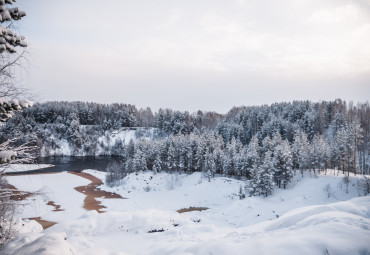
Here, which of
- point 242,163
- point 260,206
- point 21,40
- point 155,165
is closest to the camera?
point 21,40

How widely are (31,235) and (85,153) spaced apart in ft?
317

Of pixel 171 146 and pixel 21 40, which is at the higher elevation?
pixel 21 40

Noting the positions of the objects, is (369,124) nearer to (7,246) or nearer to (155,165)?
(155,165)

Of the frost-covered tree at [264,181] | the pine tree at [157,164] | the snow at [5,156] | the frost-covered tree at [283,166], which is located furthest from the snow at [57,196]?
the frost-covered tree at [283,166]

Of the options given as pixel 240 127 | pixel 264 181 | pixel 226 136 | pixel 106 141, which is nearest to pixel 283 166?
pixel 264 181

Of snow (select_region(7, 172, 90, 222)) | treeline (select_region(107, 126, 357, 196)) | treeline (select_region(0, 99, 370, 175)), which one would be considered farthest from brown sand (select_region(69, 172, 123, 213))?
treeline (select_region(0, 99, 370, 175))

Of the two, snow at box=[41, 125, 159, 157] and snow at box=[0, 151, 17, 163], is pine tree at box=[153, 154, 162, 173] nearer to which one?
snow at box=[41, 125, 159, 157]

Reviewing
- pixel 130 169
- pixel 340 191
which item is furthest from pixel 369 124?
pixel 130 169

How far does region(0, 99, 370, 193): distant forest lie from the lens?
4500 centimetres

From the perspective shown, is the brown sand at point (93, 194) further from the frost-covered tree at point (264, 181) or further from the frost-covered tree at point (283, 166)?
the frost-covered tree at point (283, 166)

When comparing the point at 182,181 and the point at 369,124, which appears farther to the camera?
the point at 369,124

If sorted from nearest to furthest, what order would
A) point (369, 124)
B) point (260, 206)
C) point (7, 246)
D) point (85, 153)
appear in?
point (7, 246)
point (260, 206)
point (369, 124)
point (85, 153)

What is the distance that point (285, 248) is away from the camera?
7918 millimetres

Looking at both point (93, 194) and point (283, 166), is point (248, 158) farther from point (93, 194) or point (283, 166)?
point (93, 194)
